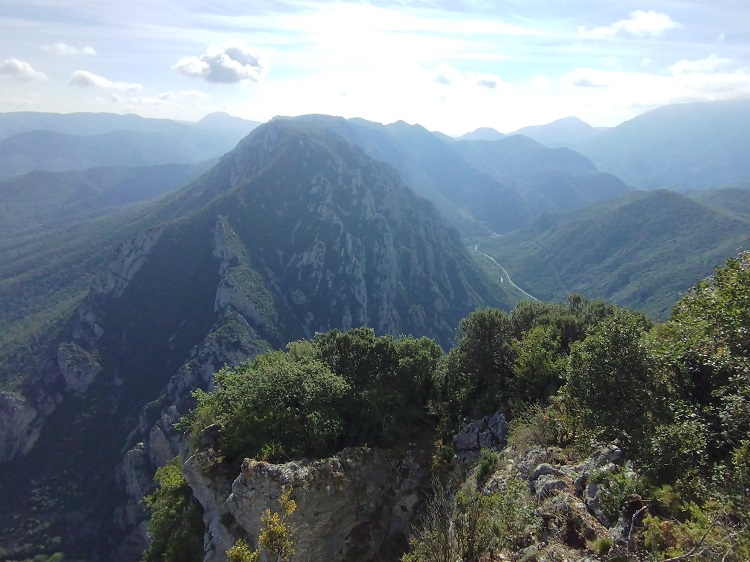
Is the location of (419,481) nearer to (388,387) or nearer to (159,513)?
(388,387)

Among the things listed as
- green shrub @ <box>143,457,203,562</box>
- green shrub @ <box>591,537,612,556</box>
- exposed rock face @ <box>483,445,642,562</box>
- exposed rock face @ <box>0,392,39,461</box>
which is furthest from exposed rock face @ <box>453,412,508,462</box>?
exposed rock face @ <box>0,392,39,461</box>

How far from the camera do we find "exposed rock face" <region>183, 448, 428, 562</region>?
21.0 m

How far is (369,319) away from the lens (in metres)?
185

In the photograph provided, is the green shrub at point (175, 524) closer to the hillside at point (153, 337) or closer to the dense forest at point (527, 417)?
the dense forest at point (527, 417)

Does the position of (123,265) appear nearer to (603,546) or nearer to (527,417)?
(527,417)

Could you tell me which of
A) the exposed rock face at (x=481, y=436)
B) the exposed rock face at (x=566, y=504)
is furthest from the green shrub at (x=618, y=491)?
the exposed rock face at (x=481, y=436)

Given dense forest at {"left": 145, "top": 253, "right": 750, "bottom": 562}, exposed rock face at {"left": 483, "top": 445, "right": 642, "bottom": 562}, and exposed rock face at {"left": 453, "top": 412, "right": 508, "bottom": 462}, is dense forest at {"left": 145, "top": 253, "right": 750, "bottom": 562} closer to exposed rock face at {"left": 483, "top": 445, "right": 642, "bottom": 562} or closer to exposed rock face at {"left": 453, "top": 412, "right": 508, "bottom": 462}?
exposed rock face at {"left": 483, "top": 445, "right": 642, "bottom": 562}

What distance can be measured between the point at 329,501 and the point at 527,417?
11850mm

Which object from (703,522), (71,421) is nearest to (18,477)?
(71,421)

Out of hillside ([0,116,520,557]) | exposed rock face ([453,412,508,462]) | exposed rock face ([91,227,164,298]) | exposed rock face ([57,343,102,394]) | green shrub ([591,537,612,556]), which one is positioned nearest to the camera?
green shrub ([591,537,612,556])

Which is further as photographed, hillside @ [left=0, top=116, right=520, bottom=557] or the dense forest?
hillside @ [left=0, top=116, right=520, bottom=557]

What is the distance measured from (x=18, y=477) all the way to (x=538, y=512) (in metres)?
162

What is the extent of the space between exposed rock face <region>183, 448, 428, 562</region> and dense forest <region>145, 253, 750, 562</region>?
3.89 feet

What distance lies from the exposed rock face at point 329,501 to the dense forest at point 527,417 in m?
1.18
